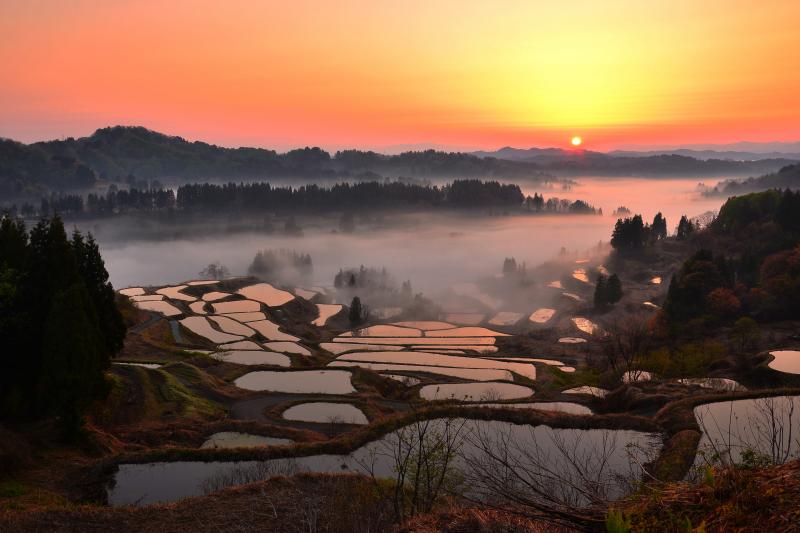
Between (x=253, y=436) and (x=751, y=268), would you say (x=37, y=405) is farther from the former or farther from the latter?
(x=751, y=268)

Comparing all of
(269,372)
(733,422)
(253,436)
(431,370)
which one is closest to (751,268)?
(431,370)

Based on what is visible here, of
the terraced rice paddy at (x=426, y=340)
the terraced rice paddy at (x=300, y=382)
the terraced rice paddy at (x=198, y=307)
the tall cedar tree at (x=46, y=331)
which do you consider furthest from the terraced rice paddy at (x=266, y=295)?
the tall cedar tree at (x=46, y=331)

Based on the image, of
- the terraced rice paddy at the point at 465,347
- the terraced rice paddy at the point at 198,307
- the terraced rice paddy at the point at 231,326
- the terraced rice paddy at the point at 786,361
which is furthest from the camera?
the terraced rice paddy at the point at 198,307

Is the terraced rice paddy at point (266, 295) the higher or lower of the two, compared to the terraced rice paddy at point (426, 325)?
higher

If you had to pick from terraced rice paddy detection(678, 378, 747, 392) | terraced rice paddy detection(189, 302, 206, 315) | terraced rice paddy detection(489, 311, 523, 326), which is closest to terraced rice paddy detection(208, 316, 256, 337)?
terraced rice paddy detection(189, 302, 206, 315)

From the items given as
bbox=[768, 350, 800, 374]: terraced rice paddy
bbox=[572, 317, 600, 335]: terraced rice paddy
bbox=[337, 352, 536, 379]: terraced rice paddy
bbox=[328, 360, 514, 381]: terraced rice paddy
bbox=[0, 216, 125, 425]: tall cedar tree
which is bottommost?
bbox=[572, 317, 600, 335]: terraced rice paddy

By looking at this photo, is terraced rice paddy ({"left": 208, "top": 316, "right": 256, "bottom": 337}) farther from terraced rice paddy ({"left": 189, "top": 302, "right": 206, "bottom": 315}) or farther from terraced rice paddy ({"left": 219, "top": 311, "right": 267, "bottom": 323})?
terraced rice paddy ({"left": 189, "top": 302, "right": 206, "bottom": 315})

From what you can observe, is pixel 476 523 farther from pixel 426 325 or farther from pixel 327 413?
pixel 426 325

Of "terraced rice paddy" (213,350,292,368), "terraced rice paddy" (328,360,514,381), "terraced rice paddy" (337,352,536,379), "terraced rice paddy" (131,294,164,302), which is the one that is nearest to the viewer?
"terraced rice paddy" (328,360,514,381)

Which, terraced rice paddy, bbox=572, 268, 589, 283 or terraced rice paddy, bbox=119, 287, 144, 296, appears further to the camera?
terraced rice paddy, bbox=572, 268, 589, 283

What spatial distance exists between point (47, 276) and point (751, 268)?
116 meters

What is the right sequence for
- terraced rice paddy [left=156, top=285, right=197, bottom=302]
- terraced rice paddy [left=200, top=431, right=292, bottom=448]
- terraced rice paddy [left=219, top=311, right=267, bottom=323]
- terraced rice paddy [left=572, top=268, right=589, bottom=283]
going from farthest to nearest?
1. terraced rice paddy [left=572, top=268, right=589, bottom=283]
2. terraced rice paddy [left=156, top=285, right=197, bottom=302]
3. terraced rice paddy [left=219, top=311, right=267, bottom=323]
4. terraced rice paddy [left=200, top=431, right=292, bottom=448]

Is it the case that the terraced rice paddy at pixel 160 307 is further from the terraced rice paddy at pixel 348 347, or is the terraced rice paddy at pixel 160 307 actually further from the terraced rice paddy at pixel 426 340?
the terraced rice paddy at pixel 426 340

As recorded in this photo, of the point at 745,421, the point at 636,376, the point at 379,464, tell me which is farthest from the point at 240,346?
the point at 745,421
